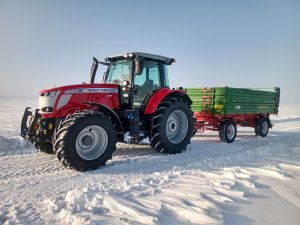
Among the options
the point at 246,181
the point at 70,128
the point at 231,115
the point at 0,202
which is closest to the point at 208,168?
the point at 246,181

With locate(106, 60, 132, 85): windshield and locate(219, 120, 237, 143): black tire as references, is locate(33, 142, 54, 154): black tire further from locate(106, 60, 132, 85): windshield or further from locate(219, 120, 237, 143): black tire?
locate(219, 120, 237, 143): black tire

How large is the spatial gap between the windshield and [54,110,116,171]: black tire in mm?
1660

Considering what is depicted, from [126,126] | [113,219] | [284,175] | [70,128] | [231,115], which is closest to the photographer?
[113,219]

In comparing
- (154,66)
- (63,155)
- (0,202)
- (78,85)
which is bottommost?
(0,202)

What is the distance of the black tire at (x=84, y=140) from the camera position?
16.7 ft

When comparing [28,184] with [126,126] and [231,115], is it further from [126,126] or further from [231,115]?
[231,115]

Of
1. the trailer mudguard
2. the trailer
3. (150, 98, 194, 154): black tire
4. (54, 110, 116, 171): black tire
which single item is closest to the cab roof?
the trailer mudguard

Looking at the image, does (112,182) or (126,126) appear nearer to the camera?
(112,182)

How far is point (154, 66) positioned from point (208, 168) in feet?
10.6

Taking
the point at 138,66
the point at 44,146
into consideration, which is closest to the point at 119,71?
the point at 138,66

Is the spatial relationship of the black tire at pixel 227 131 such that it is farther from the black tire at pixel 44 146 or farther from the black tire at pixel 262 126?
the black tire at pixel 44 146

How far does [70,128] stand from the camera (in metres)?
5.13

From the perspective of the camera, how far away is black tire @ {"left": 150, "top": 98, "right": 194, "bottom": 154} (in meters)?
6.90

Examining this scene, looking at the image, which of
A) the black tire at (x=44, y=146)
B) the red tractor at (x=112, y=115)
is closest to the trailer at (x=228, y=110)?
the red tractor at (x=112, y=115)
